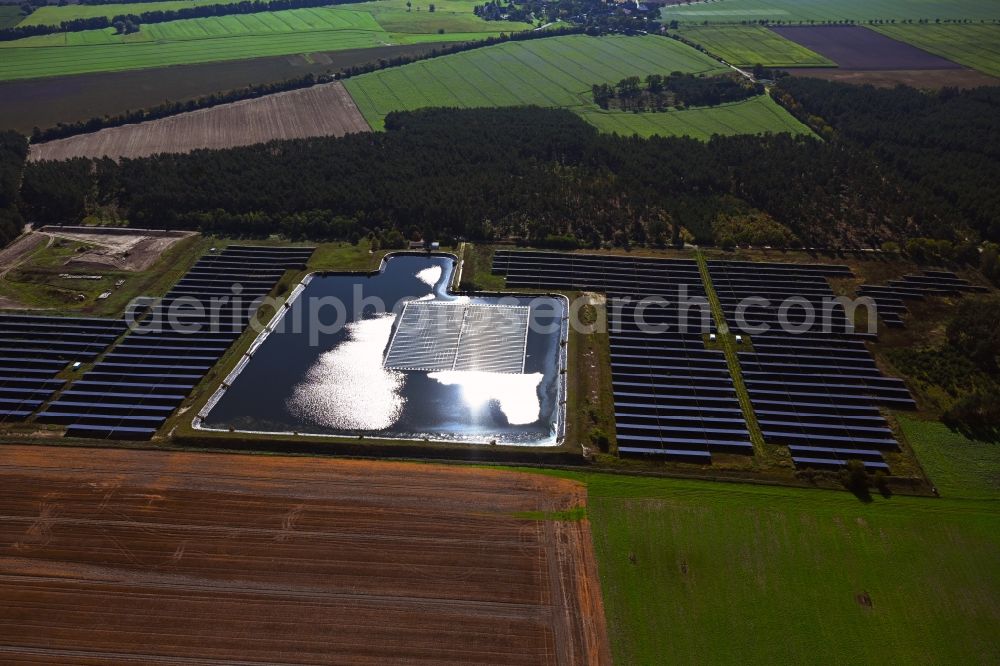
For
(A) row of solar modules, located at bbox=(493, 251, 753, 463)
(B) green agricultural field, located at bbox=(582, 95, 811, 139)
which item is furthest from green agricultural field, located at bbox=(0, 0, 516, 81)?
(A) row of solar modules, located at bbox=(493, 251, 753, 463)

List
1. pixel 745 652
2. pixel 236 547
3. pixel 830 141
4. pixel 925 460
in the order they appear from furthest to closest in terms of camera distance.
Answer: pixel 830 141, pixel 925 460, pixel 236 547, pixel 745 652

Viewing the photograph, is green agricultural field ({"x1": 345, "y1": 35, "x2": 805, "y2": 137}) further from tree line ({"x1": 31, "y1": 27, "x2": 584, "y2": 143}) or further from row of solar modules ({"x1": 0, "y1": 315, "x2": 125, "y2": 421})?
row of solar modules ({"x1": 0, "y1": 315, "x2": 125, "y2": 421})

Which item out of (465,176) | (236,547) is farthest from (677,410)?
(465,176)

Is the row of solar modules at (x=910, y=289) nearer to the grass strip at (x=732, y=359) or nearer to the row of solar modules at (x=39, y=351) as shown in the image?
the grass strip at (x=732, y=359)

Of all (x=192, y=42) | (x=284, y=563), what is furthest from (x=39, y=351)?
(x=192, y=42)

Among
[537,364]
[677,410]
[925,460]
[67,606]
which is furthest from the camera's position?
[537,364]

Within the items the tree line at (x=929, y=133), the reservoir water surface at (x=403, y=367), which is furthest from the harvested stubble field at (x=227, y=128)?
the tree line at (x=929, y=133)

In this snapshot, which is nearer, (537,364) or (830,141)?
A: (537,364)

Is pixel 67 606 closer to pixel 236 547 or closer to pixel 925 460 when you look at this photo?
pixel 236 547
